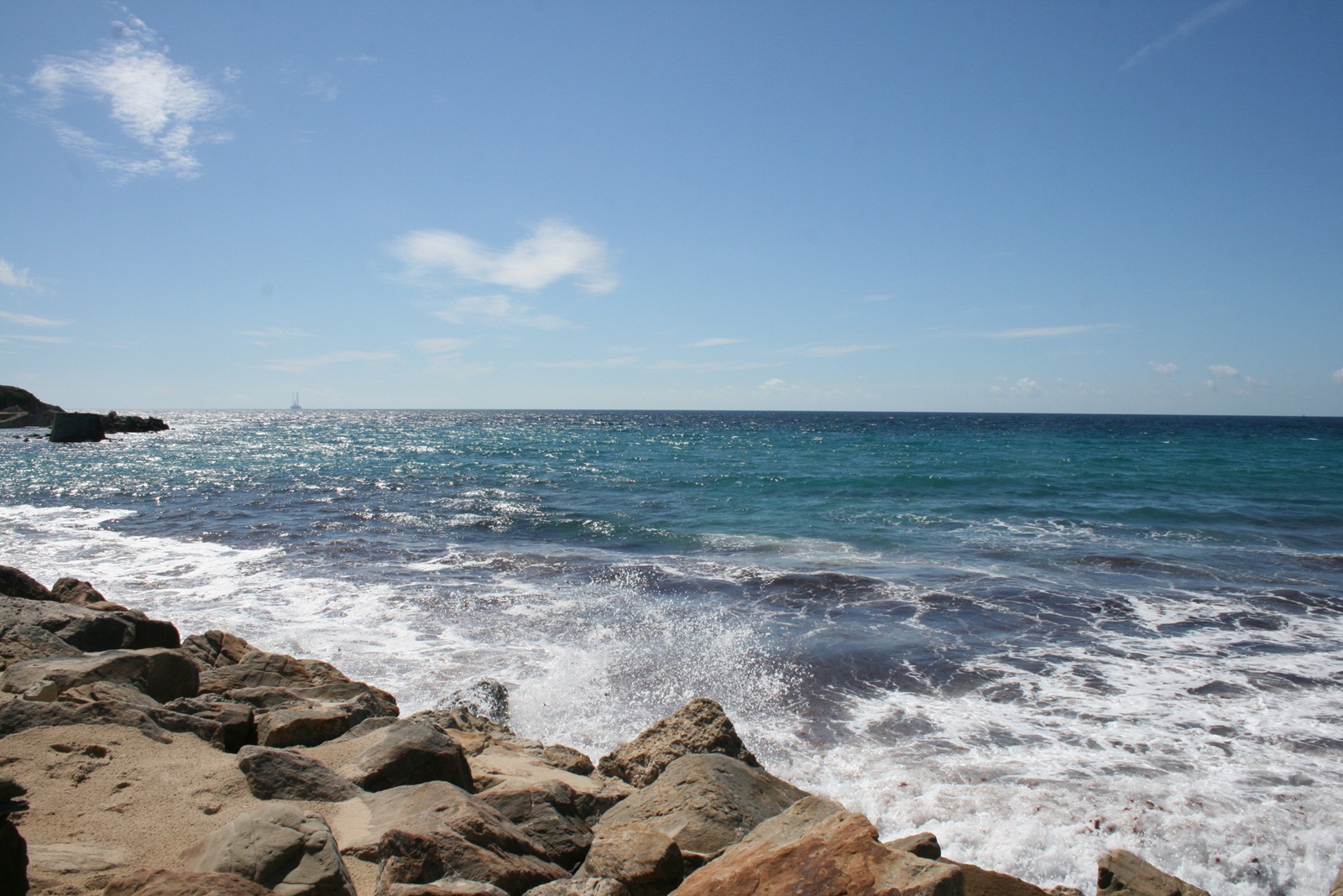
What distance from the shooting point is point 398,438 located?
2813 inches

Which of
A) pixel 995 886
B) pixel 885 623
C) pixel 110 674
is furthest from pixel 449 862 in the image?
pixel 885 623

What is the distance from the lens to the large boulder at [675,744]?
601 centimetres

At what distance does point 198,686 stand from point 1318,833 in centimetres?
977

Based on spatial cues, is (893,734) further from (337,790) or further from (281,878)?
(281,878)

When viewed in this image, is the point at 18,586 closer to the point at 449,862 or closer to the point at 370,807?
the point at 370,807

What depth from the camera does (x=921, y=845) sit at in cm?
466

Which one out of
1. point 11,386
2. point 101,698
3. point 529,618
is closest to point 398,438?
point 11,386

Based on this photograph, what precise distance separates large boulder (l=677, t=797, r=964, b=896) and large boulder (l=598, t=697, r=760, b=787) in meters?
2.20

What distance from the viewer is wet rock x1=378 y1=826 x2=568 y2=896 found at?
348cm

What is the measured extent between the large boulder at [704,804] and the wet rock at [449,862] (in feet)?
3.17

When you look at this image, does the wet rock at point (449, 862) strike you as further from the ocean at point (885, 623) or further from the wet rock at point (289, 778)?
the ocean at point (885, 623)

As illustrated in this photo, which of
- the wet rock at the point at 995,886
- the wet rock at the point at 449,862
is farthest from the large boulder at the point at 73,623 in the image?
the wet rock at the point at 995,886

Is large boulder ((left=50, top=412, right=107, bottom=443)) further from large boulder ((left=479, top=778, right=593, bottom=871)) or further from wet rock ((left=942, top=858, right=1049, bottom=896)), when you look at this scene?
wet rock ((left=942, top=858, right=1049, bottom=896))

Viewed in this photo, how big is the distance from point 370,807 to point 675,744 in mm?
2498
